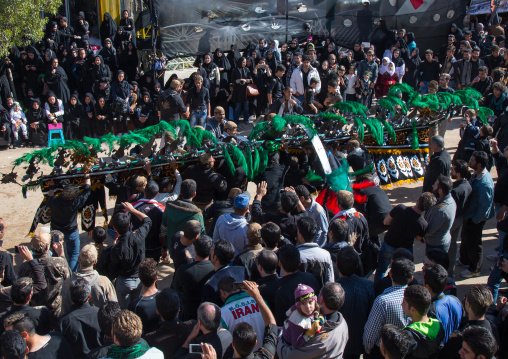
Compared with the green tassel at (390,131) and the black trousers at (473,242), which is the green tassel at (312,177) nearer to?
the green tassel at (390,131)

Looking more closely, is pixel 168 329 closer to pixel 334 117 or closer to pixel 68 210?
pixel 68 210

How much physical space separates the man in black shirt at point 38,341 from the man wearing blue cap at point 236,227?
79.6 inches

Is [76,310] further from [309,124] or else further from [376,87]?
[376,87]

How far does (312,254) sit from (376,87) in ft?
30.6

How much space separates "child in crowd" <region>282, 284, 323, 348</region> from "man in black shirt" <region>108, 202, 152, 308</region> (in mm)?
2096

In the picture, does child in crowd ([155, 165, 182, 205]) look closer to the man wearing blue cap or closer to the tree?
the man wearing blue cap

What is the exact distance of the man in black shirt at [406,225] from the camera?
5.25 meters

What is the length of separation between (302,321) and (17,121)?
958 cm

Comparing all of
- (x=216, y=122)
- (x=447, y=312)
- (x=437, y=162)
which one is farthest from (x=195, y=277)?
(x=216, y=122)

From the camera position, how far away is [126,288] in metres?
5.19

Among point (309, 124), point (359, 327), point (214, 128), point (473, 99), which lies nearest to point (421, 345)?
point (359, 327)

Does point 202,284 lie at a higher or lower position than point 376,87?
lower

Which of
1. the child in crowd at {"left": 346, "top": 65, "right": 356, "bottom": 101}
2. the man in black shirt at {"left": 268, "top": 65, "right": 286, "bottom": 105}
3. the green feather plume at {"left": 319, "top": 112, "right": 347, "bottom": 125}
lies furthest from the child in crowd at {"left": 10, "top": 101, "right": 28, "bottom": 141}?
the child in crowd at {"left": 346, "top": 65, "right": 356, "bottom": 101}

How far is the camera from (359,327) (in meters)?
4.13
